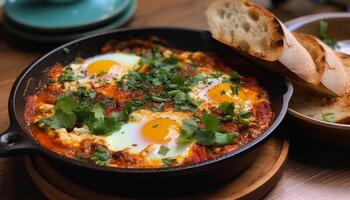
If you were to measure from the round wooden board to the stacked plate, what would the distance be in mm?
1084

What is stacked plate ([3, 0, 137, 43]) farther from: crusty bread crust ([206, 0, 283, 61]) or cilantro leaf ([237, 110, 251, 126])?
cilantro leaf ([237, 110, 251, 126])

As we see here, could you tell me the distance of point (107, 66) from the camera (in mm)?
2164

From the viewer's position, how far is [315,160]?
1833 millimetres

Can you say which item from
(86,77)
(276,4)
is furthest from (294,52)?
(276,4)

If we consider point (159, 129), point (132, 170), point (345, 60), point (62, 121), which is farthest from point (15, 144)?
point (345, 60)

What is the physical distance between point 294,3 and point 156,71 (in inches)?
55.1

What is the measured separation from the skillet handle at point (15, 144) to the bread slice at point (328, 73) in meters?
1.08

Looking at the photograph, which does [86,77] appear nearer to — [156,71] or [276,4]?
[156,71]

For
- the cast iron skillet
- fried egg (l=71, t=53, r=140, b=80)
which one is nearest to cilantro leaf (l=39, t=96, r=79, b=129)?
the cast iron skillet

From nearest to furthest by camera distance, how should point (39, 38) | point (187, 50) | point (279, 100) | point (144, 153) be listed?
point (144, 153) < point (279, 100) < point (187, 50) < point (39, 38)

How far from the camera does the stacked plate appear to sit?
267 cm

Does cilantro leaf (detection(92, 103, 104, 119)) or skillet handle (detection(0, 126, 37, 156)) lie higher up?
skillet handle (detection(0, 126, 37, 156))

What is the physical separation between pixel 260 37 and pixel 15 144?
1024 mm

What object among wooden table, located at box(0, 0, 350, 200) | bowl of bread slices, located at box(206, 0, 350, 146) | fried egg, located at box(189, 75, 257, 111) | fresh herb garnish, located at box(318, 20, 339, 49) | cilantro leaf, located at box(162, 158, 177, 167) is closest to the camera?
cilantro leaf, located at box(162, 158, 177, 167)
